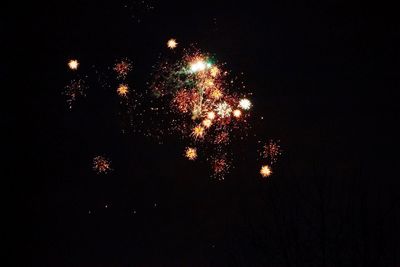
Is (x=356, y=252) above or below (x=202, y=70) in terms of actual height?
below

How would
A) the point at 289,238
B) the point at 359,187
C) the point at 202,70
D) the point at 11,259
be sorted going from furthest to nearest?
1. the point at 11,259
2. the point at 202,70
3. the point at 289,238
4. the point at 359,187

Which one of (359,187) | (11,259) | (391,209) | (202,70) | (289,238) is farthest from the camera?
(11,259)

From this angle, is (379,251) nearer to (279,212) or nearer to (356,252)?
(356,252)

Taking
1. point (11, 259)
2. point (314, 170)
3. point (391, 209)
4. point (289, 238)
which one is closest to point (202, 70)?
point (314, 170)

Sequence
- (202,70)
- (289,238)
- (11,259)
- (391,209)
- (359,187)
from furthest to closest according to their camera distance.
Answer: (11,259) < (202,70) < (289,238) < (359,187) < (391,209)

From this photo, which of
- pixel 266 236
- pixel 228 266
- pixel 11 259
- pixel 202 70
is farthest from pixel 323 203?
pixel 11 259

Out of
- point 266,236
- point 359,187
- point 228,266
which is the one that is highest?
point 359,187

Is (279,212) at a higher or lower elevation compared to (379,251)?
higher

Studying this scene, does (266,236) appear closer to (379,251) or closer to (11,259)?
(379,251)

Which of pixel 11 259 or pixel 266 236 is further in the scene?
pixel 11 259
